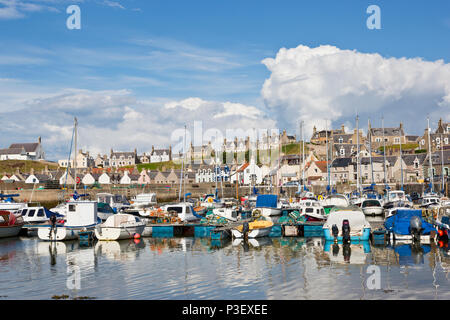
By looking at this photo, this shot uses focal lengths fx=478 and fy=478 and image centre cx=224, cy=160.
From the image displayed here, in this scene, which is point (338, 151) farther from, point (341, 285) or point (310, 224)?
point (341, 285)

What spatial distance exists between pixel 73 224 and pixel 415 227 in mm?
25895

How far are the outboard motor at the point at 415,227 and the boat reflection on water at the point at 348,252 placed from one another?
10.3 ft

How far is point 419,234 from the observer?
107 feet

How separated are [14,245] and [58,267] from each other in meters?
12.3

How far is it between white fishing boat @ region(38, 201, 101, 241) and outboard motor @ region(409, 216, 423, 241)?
78.3ft

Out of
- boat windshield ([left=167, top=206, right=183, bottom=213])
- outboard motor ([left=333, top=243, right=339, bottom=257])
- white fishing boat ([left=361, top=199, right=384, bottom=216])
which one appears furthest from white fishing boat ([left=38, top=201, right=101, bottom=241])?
white fishing boat ([left=361, top=199, right=384, bottom=216])

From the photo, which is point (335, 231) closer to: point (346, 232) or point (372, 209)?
point (346, 232)

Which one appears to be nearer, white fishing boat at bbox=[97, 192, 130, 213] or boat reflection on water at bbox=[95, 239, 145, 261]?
boat reflection on water at bbox=[95, 239, 145, 261]

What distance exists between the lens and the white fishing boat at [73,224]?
3734 cm

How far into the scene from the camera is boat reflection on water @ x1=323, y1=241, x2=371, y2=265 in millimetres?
26672

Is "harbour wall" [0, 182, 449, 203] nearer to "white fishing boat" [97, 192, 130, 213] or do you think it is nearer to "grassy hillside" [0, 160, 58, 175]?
"white fishing boat" [97, 192, 130, 213]

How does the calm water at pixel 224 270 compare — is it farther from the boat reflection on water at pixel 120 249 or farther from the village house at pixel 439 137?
the village house at pixel 439 137

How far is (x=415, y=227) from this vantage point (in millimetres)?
→ 32562
